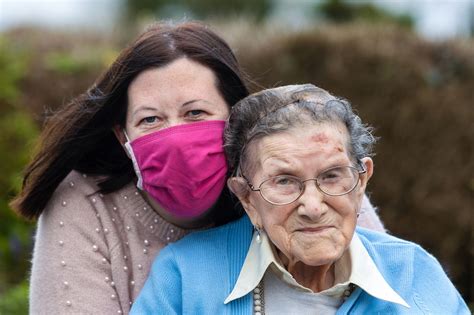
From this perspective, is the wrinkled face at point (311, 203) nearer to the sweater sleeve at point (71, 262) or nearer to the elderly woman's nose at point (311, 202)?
the elderly woman's nose at point (311, 202)

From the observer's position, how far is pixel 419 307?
3.22 meters

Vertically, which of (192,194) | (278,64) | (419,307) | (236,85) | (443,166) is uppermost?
(236,85)

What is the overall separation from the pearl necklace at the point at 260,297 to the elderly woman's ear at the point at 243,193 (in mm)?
240

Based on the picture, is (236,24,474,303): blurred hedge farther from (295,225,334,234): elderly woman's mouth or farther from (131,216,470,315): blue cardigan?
(295,225,334,234): elderly woman's mouth

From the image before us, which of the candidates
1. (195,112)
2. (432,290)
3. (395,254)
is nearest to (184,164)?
(195,112)

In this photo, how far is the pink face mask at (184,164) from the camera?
3244 millimetres

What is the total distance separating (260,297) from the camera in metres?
3.23

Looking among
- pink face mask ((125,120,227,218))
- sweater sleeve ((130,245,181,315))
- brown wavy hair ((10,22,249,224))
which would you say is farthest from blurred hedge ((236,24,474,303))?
sweater sleeve ((130,245,181,315))

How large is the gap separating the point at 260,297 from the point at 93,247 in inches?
28.1

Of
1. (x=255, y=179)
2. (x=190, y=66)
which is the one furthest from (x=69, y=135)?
(x=255, y=179)

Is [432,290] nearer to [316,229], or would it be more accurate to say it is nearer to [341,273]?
[341,273]

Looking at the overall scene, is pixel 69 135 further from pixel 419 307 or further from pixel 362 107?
pixel 362 107

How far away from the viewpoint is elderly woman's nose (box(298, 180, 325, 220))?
9.89 feet

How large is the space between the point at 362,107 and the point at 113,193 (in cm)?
412
